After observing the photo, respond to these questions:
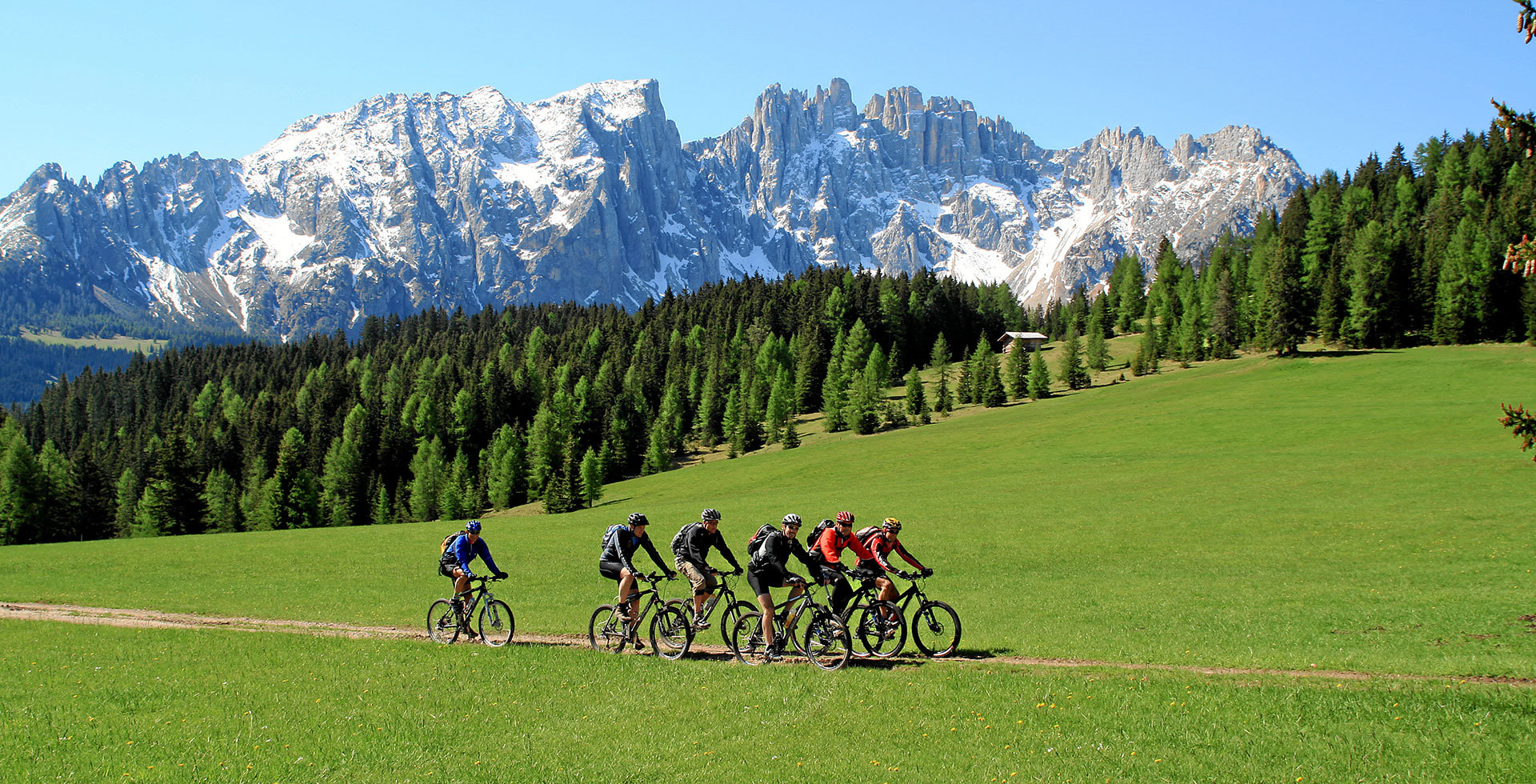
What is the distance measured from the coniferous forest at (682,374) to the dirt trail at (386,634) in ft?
156

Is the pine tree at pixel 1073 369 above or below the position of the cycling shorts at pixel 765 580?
above

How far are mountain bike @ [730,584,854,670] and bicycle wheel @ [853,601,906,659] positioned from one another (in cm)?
42

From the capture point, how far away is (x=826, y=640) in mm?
16844

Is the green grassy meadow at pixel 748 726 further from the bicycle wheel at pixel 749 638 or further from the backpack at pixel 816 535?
the backpack at pixel 816 535

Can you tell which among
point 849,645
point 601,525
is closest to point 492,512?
point 601,525

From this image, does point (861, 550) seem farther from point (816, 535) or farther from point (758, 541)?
point (758, 541)

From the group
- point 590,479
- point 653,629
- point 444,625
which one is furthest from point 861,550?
point 590,479

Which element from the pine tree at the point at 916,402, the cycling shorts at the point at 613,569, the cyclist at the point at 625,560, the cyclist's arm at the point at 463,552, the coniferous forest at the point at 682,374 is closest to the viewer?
the cyclist at the point at 625,560

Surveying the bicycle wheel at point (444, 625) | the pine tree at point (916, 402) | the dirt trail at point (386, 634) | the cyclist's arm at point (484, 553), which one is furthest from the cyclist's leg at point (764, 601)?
the pine tree at point (916, 402)

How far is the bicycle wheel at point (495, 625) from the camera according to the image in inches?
810

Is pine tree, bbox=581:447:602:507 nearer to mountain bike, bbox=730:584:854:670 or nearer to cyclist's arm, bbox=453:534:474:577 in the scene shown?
cyclist's arm, bbox=453:534:474:577

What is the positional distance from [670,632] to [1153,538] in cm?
2632

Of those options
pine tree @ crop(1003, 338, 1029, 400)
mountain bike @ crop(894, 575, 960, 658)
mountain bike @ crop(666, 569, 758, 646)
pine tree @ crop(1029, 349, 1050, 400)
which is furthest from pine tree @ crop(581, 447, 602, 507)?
mountain bike @ crop(894, 575, 960, 658)

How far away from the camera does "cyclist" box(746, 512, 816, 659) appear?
1684 cm
